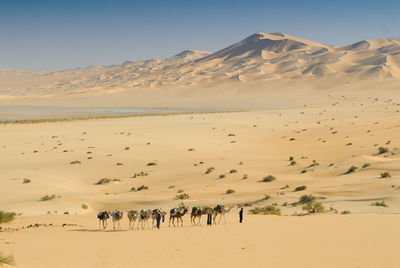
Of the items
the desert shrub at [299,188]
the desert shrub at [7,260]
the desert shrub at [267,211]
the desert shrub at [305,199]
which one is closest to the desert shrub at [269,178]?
the desert shrub at [299,188]

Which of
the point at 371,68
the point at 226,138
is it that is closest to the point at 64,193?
the point at 226,138

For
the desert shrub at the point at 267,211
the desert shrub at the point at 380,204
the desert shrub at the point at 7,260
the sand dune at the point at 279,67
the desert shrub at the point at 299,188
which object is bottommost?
the desert shrub at the point at 7,260

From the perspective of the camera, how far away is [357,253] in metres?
8.29

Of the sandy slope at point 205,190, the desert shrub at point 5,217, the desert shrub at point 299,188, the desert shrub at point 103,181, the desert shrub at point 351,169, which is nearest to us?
the sandy slope at point 205,190

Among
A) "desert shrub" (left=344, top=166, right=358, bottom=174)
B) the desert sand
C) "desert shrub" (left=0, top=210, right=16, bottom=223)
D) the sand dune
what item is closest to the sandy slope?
the desert sand

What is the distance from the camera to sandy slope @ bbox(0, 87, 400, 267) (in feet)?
28.1

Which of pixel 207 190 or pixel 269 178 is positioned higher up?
pixel 269 178

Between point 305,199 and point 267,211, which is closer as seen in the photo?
point 267,211

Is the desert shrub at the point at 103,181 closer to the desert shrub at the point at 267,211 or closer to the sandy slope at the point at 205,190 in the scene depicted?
the sandy slope at the point at 205,190

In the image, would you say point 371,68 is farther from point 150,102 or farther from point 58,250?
point 58,250

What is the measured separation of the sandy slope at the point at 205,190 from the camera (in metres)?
8.57

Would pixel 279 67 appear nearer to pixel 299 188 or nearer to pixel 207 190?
pixel 207 190

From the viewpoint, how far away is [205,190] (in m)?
20.2

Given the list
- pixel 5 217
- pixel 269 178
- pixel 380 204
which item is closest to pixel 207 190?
pixel 269 178
